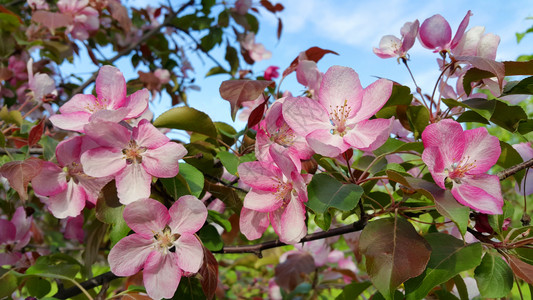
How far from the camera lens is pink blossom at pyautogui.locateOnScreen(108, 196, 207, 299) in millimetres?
655

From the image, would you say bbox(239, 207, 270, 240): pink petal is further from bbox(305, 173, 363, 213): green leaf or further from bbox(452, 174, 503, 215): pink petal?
bbox(452, 174, 503, 215): pink petal

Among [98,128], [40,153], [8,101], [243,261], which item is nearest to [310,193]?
[98,128]

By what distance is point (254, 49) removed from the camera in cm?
235

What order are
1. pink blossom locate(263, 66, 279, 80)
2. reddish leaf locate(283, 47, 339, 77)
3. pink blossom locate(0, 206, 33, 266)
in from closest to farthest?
reddish leaf locate(283, 47, 339, 77) < pink blossom locate(0, 206, 33, 266) < pink blossom locate(263, 66, 279, 80)

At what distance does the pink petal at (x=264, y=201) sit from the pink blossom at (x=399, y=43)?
1.45 ft

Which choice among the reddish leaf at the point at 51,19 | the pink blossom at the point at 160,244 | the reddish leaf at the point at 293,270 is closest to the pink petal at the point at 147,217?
the pink blossom at the point at 160,244

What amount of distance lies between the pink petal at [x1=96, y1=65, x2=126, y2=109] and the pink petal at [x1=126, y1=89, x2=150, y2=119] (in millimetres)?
30

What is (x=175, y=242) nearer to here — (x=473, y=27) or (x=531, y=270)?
(x=531, y=270)

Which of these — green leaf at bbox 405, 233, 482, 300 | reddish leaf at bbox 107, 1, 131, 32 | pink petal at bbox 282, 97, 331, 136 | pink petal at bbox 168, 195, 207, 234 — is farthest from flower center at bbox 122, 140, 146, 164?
reddish leaf at bbox 107, 1, 131, 32

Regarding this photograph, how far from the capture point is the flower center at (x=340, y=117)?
713mm

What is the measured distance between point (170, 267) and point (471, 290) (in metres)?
0.84

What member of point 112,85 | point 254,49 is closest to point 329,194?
point 112,85

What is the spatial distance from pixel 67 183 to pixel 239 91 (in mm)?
352

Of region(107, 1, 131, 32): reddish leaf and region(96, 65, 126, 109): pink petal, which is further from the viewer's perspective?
region(107, 1, 131, 32): reddish leaf
